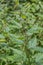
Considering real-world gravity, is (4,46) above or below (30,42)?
below

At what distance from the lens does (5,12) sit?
3.62 meters

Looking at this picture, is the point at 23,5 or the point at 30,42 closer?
the point at 30,42

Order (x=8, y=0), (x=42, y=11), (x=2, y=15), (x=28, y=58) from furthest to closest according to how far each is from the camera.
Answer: (x=8, y=0) → (x=42, y=11) → (x=2, y=15) → (x=28, y=58)

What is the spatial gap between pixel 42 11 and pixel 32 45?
1.94 m

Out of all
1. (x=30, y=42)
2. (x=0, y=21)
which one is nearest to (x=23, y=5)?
(x=0, y=21)

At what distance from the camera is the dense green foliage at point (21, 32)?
5.75ft

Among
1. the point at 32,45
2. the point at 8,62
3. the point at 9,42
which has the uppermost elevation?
the point at 32,45

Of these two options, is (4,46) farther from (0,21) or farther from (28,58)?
(0,21)

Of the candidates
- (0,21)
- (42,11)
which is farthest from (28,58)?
(42,11)

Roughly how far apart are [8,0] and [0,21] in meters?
1.11

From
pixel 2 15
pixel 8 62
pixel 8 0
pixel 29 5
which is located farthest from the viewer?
pixel 8 0

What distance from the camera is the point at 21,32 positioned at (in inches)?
106

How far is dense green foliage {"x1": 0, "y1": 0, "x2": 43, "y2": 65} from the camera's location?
69.0 inches

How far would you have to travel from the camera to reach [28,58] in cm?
172
